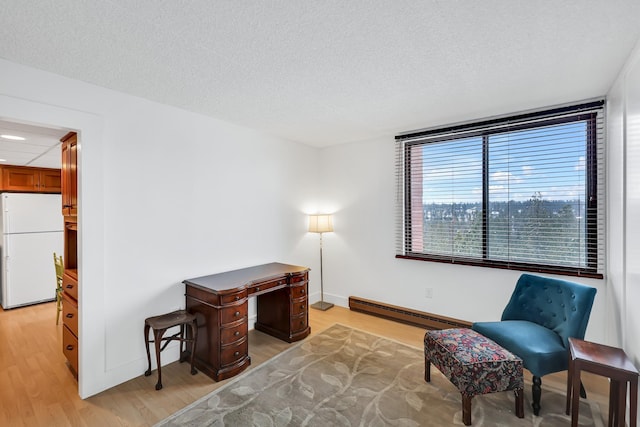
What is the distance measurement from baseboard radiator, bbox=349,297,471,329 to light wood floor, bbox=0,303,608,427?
8.1 inches

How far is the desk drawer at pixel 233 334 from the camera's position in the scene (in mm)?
2551

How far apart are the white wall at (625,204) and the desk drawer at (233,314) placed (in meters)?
2.78

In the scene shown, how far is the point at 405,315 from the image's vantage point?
3.76 meters

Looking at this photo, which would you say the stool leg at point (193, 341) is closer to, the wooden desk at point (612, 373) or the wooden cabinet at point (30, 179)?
the wooden desk at point (612, 373)

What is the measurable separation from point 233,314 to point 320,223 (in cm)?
201

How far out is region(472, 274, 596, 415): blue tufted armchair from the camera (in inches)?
81.6

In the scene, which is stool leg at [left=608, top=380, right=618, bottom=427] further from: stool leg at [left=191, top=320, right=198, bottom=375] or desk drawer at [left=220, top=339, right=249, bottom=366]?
stool leg at [left=191, top=320, right=198, bottom=375]

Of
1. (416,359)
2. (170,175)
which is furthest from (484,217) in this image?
(170,175)

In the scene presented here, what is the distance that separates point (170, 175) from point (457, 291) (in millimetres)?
3384

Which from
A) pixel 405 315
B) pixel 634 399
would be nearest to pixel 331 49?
pixel 634 399

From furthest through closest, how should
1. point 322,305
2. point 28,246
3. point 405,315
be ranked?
point 28,246 < point 322,305 < point 405,315

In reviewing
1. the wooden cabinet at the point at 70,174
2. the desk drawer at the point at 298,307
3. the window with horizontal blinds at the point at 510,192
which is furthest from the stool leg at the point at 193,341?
the window with horizontal blinds at the point at 510,192

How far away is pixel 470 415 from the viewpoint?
198cm

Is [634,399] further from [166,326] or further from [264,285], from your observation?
[166,326]
